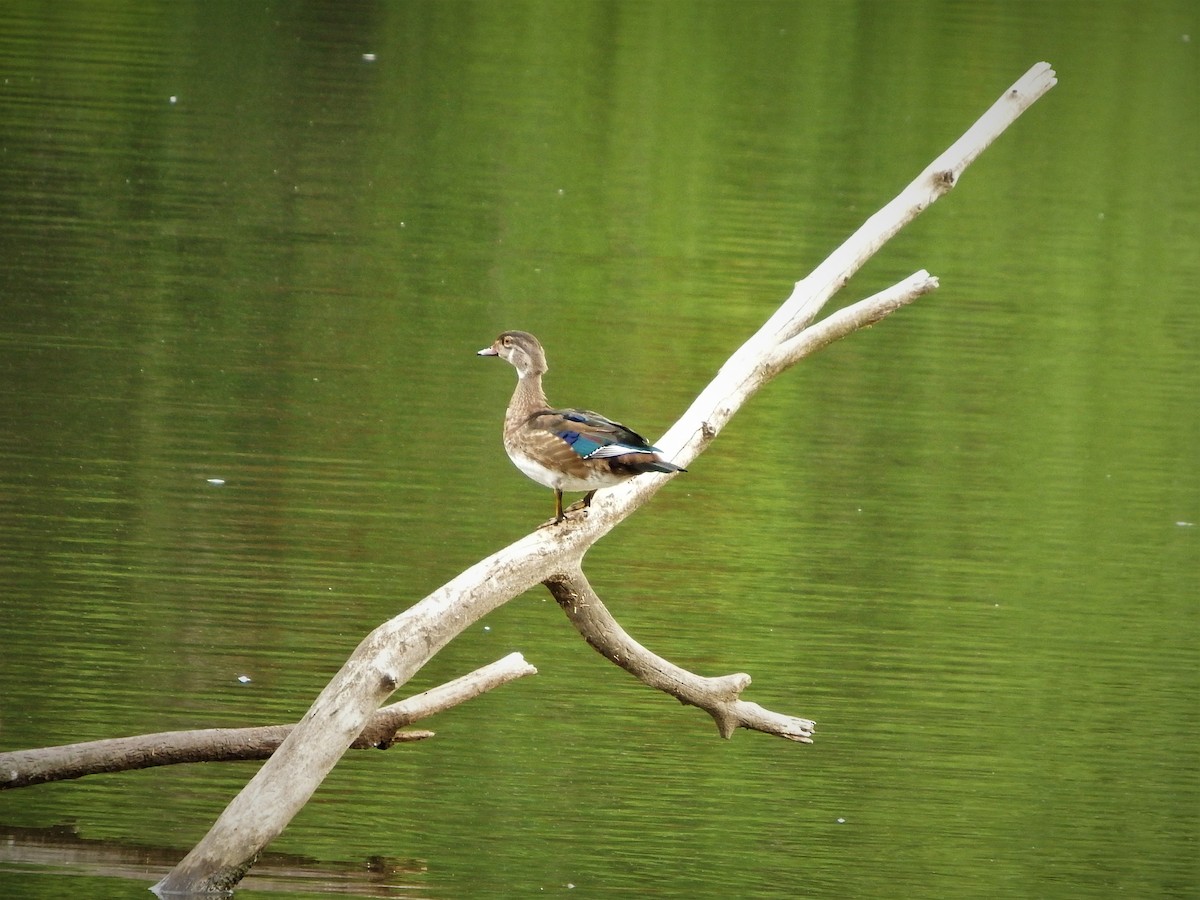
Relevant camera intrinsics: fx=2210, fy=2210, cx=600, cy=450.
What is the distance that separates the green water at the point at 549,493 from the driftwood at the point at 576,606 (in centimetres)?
57

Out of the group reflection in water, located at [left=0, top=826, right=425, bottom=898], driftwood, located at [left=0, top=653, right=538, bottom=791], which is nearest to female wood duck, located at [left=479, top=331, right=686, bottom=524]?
driftwood, located at [left=0, top=653, right=538, bottom=791]

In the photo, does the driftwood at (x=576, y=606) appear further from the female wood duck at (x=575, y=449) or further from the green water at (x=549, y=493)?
the green water at (x=549, y=493)

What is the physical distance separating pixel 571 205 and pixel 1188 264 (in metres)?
4.91

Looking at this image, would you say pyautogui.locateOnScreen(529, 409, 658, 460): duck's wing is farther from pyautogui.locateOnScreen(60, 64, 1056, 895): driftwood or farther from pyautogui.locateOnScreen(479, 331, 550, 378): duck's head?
pyautogui.locateOnScreen(479, 331, 550, 378): duck's head

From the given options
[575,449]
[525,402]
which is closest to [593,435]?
[575,449]

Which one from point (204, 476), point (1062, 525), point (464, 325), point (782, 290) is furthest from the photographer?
point (782, 290)

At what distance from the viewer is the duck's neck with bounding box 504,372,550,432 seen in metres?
6.09

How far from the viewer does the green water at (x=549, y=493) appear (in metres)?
7.19

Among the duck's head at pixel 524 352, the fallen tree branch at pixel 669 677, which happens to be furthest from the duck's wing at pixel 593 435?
the fallen tree branch at pixel 669 677

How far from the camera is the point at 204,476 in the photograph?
33.4 feet

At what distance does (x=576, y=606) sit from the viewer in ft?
20.5

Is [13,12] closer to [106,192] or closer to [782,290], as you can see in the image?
[106,192]

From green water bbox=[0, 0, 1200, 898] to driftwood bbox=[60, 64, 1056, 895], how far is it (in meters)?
0.57

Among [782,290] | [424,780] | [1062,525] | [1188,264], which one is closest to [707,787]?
[424,780]
